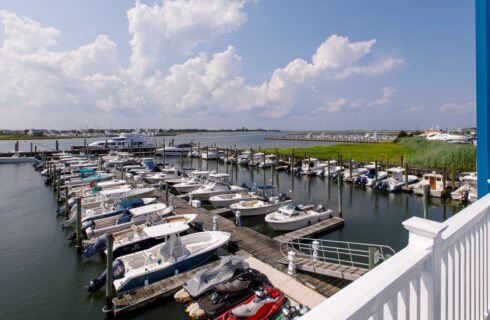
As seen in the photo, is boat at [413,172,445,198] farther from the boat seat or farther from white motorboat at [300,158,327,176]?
the boat seat

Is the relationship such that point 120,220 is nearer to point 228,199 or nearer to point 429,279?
point 228,199

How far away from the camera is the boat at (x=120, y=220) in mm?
16984

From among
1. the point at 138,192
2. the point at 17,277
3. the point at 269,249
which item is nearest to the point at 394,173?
the point at 269,249

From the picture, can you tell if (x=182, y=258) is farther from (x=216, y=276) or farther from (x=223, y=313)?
(x=223, y=313)

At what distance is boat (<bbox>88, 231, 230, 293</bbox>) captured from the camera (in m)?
11.3

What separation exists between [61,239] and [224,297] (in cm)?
1456

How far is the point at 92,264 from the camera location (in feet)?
49.2

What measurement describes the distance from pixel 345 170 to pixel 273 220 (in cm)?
2453

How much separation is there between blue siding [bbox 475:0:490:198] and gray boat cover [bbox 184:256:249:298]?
8191 mm

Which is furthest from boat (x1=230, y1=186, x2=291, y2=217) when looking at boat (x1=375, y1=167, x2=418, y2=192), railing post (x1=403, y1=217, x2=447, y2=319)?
railing post (x1=403, y1=217, x2=447, y2=319)

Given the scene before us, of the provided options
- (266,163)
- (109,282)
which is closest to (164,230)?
(109,282)

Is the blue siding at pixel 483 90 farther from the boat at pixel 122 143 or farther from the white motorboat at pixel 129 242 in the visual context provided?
the boat at pixel 122 143

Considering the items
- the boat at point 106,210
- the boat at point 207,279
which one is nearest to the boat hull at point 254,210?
the boat at point 106,210

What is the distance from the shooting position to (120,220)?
1780 cm
